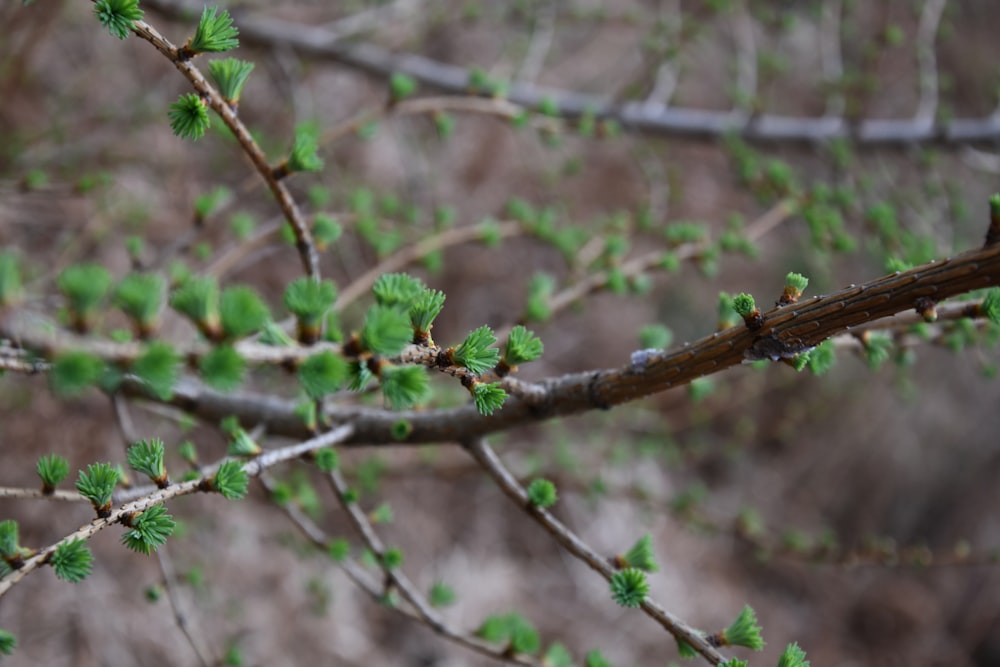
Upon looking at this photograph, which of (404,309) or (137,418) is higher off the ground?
(137,418)

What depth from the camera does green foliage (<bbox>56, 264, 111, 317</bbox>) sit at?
0.58 meters

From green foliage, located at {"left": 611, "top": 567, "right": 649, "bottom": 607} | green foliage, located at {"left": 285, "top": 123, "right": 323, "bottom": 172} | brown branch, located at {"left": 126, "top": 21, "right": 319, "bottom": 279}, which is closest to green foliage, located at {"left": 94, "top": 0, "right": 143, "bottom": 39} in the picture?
brown branch, located at {"left": 126, "top": 21, "right": 319, "bottom": 279}

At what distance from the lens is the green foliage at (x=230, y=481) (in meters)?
0.98

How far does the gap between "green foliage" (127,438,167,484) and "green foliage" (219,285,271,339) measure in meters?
0.41

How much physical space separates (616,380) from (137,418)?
229 centimetres

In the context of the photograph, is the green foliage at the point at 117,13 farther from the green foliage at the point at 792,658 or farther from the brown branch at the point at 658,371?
the green foliage at the point at 792,658

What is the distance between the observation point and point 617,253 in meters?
1.85

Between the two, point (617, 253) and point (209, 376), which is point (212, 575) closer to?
point (617, 253)

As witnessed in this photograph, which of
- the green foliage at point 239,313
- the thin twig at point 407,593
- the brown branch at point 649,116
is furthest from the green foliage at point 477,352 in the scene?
the brown branch at point 649,116

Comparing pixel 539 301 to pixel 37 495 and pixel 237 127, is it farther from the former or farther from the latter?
pixel 37 495

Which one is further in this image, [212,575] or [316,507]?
[212,575]

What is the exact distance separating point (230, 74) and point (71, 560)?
0.65 meters

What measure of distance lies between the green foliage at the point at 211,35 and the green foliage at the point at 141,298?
39 centimetres

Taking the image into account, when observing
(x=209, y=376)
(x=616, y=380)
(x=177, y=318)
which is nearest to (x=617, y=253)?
(x=616, y=380)
